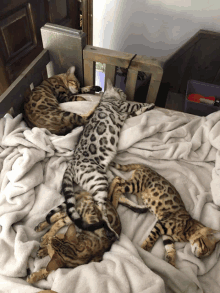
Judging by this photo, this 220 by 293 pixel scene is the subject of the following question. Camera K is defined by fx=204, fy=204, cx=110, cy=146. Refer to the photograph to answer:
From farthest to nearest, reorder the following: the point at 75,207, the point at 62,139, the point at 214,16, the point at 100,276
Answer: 1. the point at 214,16
2. the point at 62,139
3. the point at 75,207
4. the point at 100,276

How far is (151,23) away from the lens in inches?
79.7

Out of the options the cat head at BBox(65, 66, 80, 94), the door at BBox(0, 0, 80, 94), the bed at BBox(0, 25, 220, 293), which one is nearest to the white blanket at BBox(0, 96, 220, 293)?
the bed at BBox(0, 25, 220, 293)

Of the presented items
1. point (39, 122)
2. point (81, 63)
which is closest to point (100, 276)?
point (39, 122)

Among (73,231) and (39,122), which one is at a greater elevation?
(39,122)

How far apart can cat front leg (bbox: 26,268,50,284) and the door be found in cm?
154

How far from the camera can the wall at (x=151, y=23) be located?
1832 millimetres

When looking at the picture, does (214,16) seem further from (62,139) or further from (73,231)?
(73,231)

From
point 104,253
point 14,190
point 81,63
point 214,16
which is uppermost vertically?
point 214,16

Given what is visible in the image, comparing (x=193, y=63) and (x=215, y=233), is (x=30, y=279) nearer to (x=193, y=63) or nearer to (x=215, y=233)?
(x=215, y=233)

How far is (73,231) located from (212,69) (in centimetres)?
205

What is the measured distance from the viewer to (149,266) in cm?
90

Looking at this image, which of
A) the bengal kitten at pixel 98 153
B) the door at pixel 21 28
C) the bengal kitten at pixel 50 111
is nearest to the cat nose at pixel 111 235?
the bengal kitten at pixel 98 153

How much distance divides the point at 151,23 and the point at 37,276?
2.23 meters

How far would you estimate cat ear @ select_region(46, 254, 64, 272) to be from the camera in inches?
31.5
